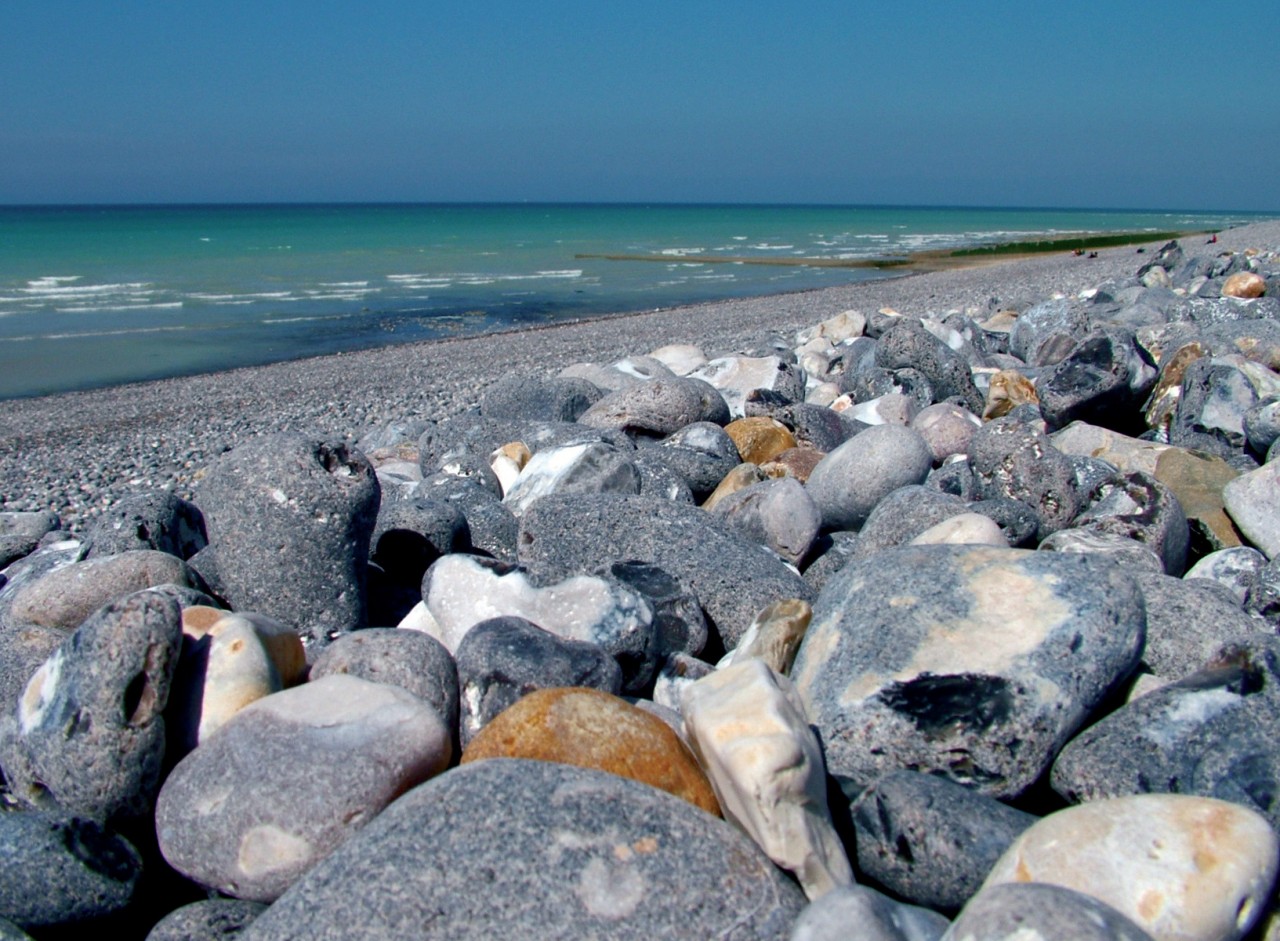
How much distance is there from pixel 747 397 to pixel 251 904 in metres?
5.25

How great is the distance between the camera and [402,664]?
10.5ft

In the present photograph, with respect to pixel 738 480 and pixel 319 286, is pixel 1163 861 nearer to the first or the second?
pixel 738 480

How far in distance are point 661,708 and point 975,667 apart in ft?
3.16

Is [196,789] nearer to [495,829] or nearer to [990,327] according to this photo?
[495,829]

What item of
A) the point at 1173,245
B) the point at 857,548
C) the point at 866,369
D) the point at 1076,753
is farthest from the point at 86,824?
the point at 1173,245

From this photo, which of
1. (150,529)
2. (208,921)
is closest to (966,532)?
(208,921)

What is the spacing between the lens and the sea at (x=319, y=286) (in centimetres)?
1819

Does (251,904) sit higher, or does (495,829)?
(495,829)

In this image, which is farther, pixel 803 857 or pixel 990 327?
pixel 990 327

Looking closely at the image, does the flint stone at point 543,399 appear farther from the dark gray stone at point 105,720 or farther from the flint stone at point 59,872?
the flint stone at point 59,872

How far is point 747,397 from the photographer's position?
23.7ft

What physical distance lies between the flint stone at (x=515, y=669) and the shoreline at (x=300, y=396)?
571 cm

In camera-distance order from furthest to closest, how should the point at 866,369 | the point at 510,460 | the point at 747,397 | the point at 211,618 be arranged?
the point at 866,369
the point at 747,397
the point at 510,460
the point at 211,618

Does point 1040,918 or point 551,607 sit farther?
point 551,607
